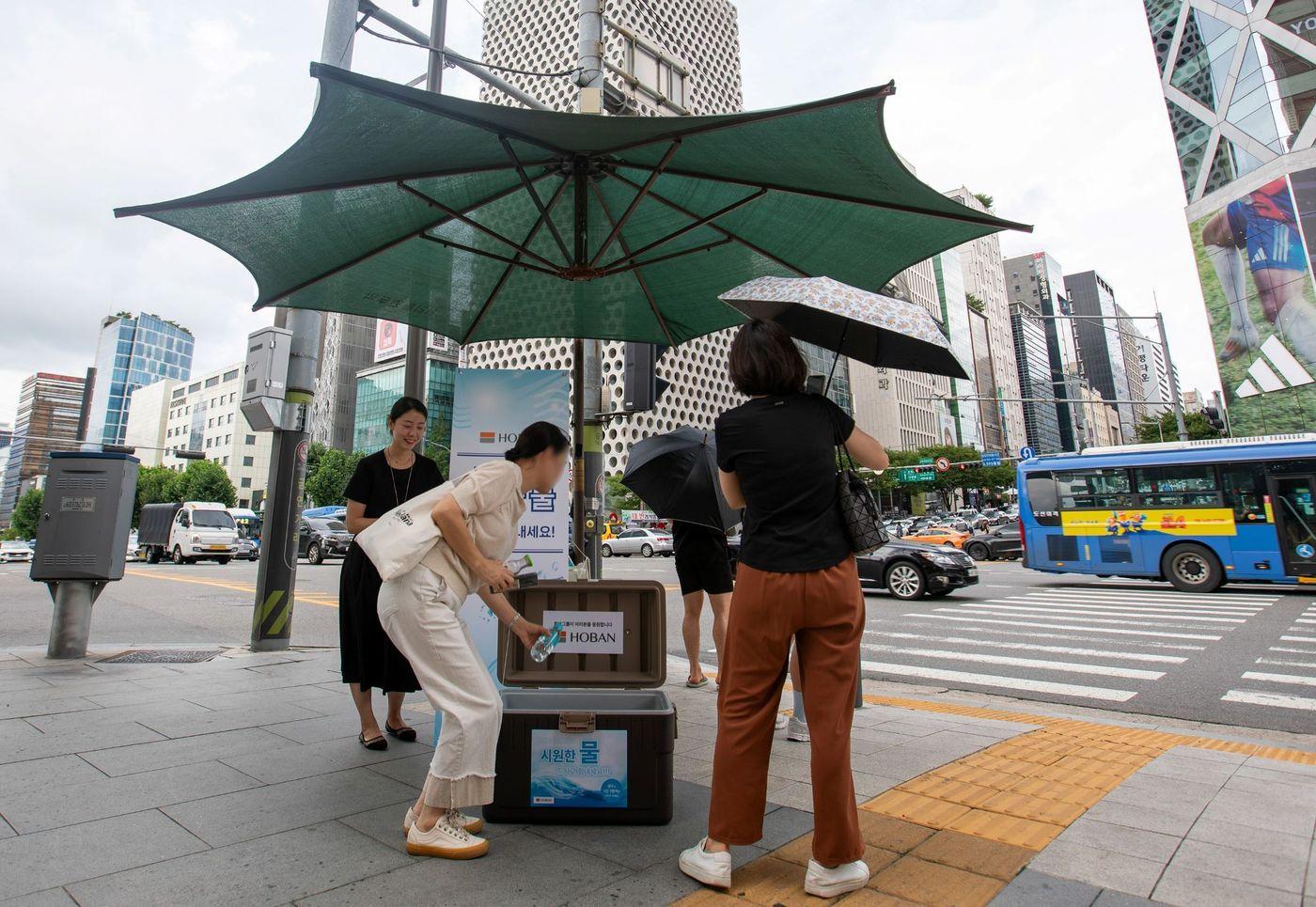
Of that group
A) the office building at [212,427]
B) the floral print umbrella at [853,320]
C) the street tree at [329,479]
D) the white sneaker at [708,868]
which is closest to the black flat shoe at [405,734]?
the white sneaker at [708,868]

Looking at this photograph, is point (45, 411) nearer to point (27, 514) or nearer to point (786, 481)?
point (27, 514)

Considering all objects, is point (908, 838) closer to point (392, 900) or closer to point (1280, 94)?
point (392, 900)

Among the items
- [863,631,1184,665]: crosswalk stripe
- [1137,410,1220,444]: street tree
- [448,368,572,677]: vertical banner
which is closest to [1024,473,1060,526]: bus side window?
[863,631,1184,665]: crosswalk stripe

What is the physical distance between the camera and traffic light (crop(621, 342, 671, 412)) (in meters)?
9.11

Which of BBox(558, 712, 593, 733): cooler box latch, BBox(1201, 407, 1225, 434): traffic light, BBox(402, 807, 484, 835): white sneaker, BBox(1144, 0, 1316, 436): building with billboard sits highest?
BBox(1144, 0, 1316, 436): building with billboard

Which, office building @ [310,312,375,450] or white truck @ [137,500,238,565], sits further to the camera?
office building @ [310,312,375,450]

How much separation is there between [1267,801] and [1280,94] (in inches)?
1693

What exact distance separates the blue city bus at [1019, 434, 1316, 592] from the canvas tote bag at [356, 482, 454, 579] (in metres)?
15.2

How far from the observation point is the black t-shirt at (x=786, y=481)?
2289 millimetres

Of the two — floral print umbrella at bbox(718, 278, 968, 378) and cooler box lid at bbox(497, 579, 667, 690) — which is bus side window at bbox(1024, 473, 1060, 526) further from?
cooler box lid at bbox(497, 579, 667, 690)

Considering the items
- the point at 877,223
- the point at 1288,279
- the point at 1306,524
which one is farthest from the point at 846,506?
the point at 1288,279

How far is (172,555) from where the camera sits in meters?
28.4

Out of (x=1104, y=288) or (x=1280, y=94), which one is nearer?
(x=1280, y=94)

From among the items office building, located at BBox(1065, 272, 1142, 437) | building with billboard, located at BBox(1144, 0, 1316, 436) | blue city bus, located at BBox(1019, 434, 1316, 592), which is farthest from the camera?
office building, located at BBox(1065, 272, 1142, 437)
